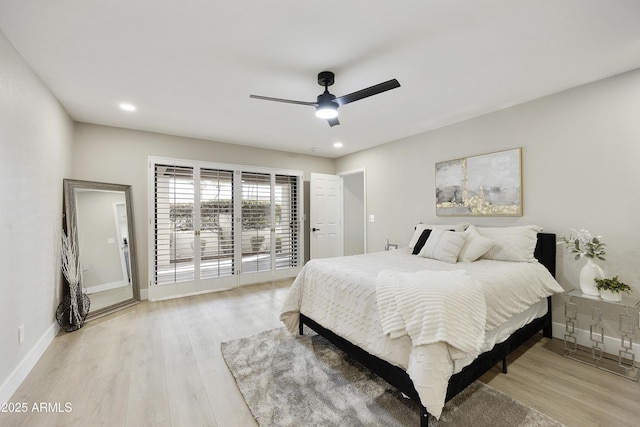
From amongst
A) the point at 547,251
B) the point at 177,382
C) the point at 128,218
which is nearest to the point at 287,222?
the point at 128,218

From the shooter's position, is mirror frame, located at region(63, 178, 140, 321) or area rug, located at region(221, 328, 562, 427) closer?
area rug, located at region(221, 328, 562, 427)

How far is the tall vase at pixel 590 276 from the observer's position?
238 centimetres

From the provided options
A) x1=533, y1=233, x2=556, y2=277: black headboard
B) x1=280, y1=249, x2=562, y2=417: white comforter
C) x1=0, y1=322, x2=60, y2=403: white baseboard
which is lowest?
x1=0, y1=322, x2=60, y2=403: white baseboard

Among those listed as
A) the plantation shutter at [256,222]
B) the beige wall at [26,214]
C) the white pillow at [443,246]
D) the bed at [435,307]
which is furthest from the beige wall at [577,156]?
the beige wall at [26,214]

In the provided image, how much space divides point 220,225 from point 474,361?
3.89 meters

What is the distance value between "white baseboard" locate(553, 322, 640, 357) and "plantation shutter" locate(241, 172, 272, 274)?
13.4 ft

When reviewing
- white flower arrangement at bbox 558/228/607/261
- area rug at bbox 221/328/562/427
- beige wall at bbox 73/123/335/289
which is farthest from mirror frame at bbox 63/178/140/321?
white flower arrangement at bbox 558/228/607/261

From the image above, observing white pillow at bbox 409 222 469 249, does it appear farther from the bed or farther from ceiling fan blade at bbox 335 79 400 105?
ceiling fan blade at bbox 335 79 400 105

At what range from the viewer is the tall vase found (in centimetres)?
238

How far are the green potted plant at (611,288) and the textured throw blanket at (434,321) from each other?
1.38 m

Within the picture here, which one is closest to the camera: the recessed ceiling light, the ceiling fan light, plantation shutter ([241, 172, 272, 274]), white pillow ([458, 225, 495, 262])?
the ceiling fan light

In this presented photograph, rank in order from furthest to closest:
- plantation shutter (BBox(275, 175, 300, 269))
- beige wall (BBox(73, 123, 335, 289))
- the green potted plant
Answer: plantation shutter (BBox(275, 175, 300, 269)) → beige wall (BBox(73, 123, 335, 289)) → the green potted plant

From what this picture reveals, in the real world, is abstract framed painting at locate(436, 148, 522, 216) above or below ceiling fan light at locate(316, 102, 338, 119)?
below

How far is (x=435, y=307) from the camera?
5.21ft
